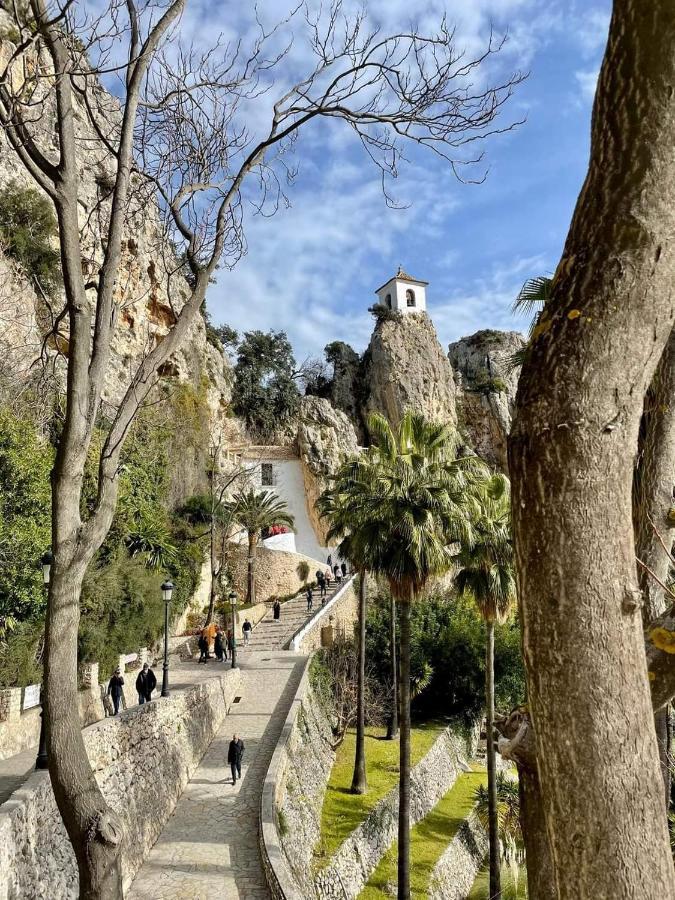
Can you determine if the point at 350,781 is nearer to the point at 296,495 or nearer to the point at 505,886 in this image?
the point at 505,886

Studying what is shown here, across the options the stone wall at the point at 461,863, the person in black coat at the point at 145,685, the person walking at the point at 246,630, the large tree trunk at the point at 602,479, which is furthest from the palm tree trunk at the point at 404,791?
the large tree trunk at the point at 602,479

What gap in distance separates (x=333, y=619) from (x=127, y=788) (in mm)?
16763

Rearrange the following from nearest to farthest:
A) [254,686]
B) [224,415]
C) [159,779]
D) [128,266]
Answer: [159,779] < [254,686] < [128,266] < [224,415]

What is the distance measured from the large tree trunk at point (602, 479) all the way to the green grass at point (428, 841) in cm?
1478

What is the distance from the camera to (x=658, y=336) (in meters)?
1.92

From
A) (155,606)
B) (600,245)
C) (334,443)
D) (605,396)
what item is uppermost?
(334,443)

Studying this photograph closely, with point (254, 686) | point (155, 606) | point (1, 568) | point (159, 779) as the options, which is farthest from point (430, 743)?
point (1, 568)

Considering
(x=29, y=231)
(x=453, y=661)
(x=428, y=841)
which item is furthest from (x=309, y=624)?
(x=29, y=231)

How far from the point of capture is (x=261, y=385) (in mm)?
44781

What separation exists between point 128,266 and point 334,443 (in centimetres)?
2020

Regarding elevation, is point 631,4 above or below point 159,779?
above

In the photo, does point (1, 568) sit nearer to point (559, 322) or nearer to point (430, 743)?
point (559, 322)

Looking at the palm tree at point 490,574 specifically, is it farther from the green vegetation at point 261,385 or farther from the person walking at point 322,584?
the green vegetation at point 261,385

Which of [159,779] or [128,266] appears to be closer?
[159,779]
